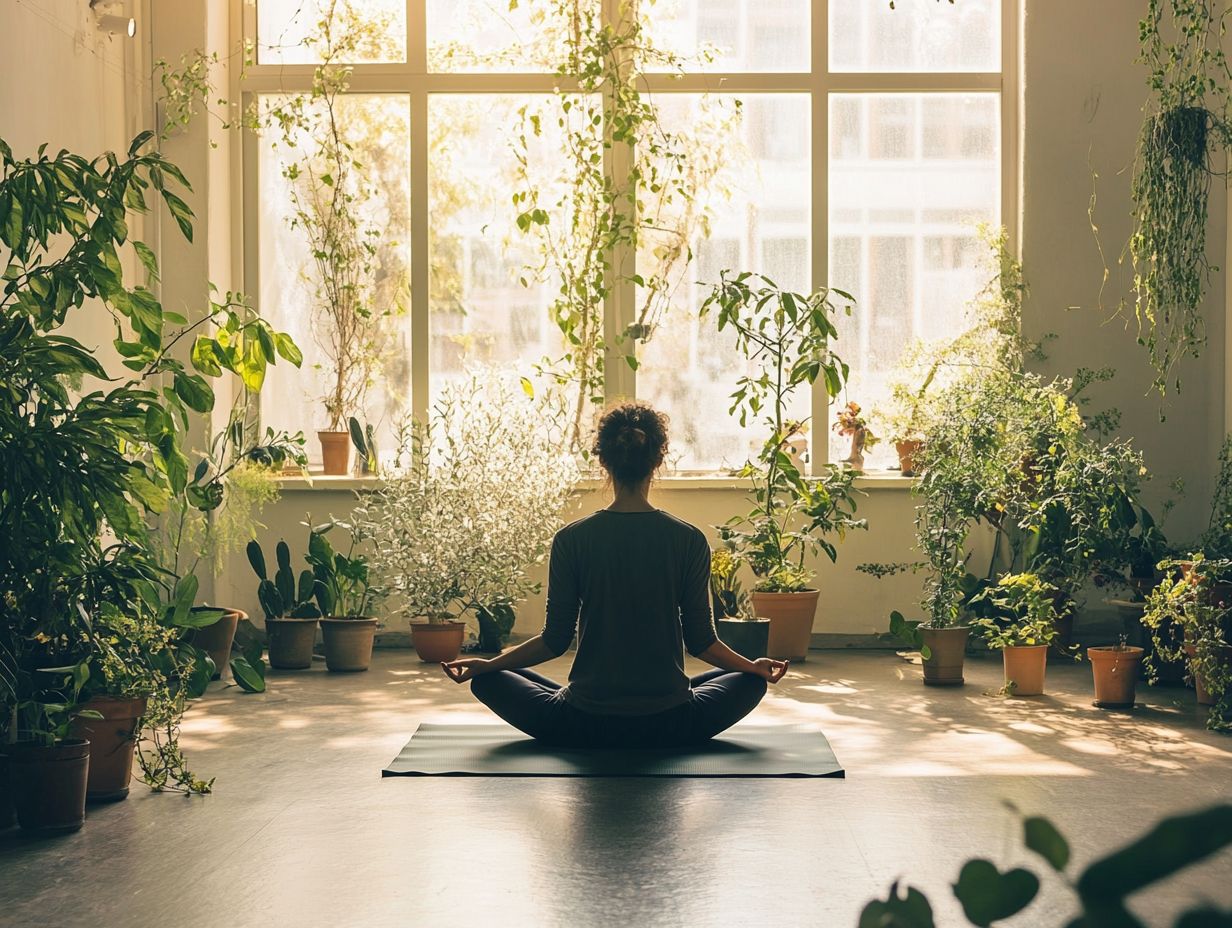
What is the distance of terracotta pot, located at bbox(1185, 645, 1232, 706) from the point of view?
580 cm

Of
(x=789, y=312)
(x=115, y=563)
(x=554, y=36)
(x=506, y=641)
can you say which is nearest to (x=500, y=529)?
(x=506, y=641)

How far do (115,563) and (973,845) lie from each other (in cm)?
253

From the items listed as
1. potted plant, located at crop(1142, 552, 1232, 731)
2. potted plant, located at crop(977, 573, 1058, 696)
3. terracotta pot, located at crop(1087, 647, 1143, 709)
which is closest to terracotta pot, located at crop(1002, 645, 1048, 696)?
potted plant, located at crop(977, 573, 1058, 696)

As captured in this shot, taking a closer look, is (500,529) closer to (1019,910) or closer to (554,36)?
(554,36)

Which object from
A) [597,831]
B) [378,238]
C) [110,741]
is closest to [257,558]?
[378,238]

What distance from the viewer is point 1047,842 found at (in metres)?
0.55

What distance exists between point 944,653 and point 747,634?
991 mm

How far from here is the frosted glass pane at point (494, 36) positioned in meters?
8.44

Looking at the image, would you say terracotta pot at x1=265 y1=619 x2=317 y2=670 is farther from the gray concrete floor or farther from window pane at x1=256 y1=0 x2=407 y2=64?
window pane at x1=256 y1=0 x2=407 y2=64

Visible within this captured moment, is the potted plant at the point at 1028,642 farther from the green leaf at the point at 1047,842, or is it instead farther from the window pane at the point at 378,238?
the green leaf at the point at 1047,842

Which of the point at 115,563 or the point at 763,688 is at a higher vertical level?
the point at 115,563

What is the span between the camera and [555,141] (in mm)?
8469

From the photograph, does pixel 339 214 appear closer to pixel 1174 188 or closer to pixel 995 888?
pixel 1174 188

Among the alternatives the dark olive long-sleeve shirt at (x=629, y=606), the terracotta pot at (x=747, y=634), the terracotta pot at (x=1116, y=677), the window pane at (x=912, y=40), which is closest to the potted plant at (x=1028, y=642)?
the terracotta pot at (x=1116, y=677)
